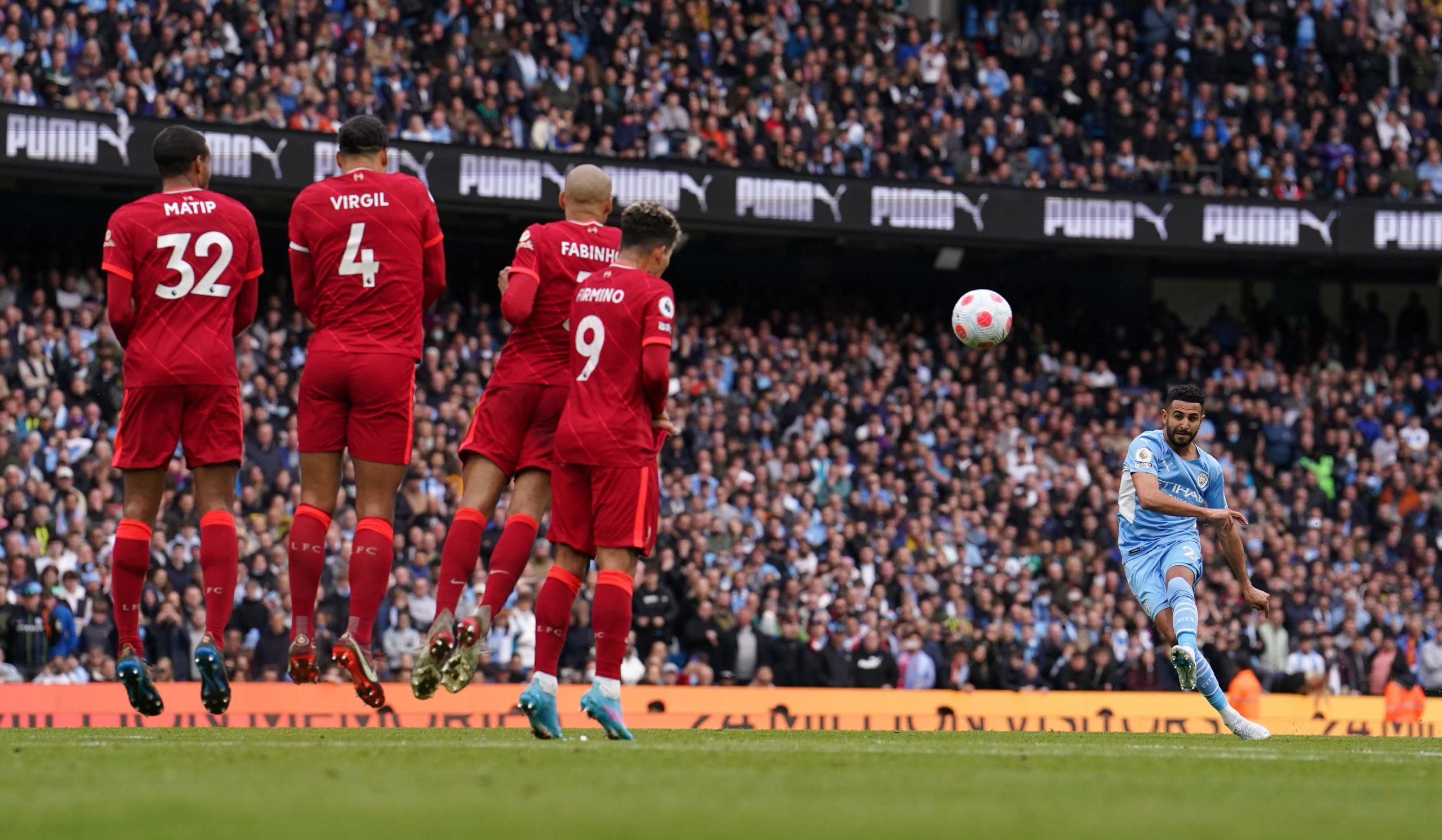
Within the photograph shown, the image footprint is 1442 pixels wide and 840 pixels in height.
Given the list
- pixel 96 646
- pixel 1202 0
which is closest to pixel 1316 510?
pixel 1202 0

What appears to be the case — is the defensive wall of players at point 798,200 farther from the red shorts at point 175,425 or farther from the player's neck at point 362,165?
the red shorts at point 175,425

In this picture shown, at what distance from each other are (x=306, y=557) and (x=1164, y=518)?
5.44 metres

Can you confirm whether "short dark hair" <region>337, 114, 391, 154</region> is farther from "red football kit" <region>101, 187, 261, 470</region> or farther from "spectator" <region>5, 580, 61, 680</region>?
"spectator" <region>5, 580, 61, 680</region>

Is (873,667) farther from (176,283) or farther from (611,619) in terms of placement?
(176,283)

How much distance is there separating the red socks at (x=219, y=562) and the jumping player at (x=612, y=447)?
1.50m

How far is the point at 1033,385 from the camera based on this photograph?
87.0ft

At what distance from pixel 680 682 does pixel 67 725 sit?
19.3ft

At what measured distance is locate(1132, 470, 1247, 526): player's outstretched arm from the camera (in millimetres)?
11281

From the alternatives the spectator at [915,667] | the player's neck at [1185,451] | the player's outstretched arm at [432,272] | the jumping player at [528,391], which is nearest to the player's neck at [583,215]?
the jumping player at [528,391]

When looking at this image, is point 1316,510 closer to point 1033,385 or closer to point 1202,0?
point 1033,385

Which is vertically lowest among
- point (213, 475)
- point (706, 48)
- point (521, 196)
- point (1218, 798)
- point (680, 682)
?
point (680, 682)

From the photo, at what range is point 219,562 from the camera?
9.25 m

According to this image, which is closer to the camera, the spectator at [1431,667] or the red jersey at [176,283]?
the red jersey at [176,283]

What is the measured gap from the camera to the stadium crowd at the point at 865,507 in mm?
18281
